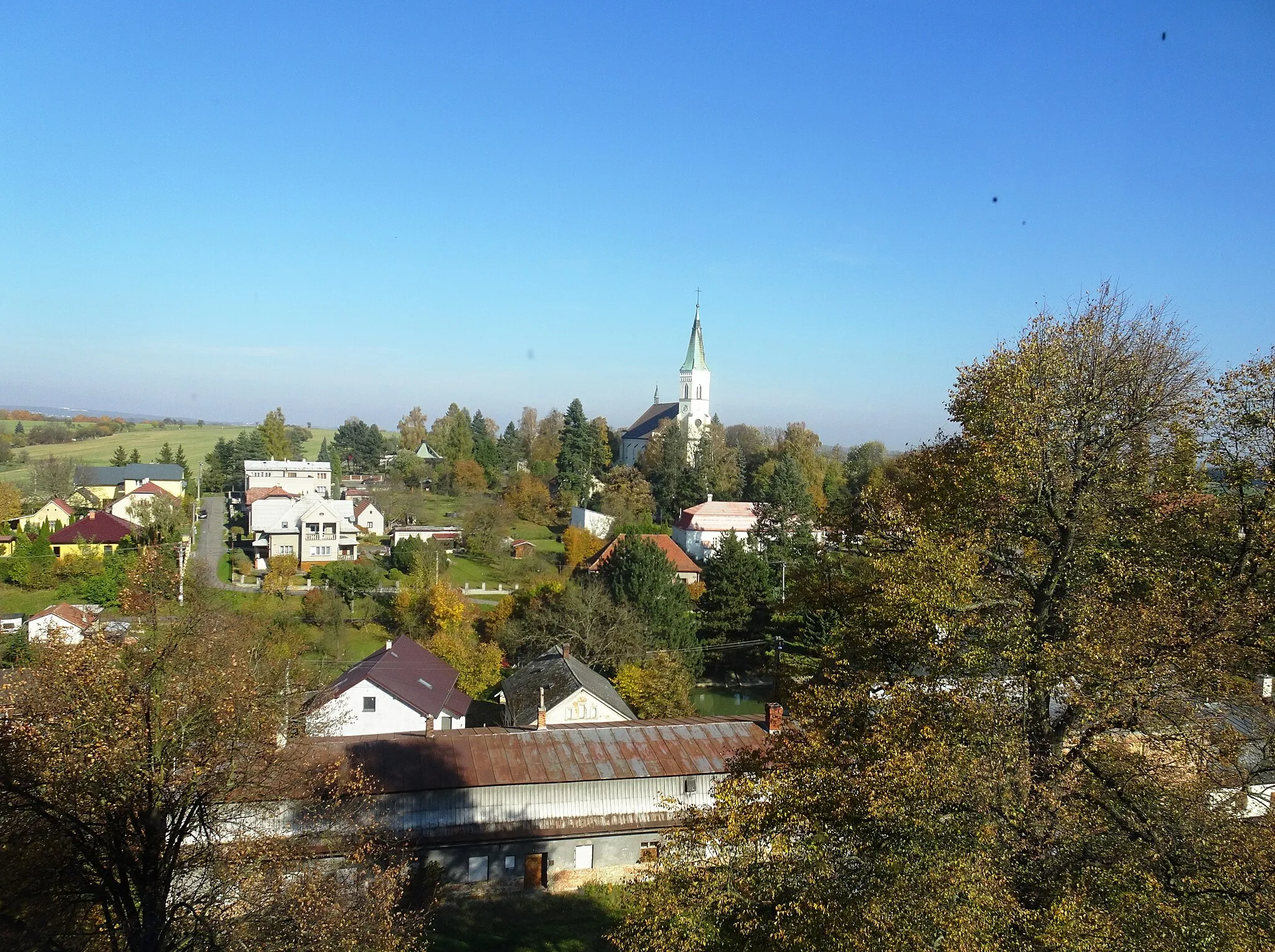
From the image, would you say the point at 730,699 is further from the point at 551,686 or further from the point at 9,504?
the point at 9,504

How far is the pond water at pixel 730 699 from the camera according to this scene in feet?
96.4

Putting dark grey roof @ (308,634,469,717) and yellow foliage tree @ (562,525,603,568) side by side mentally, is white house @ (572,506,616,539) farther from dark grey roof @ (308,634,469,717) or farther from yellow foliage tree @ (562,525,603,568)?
dark grey roof @ (308,634,469,717)

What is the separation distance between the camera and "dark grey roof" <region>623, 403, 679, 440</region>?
82625 millimetres

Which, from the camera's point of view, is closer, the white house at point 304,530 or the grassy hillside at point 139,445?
the white house at point 304,530

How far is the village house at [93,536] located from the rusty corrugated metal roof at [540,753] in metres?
30.3

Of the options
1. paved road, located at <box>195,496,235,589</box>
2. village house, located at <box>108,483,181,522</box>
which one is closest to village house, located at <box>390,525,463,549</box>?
paved road, located at <box>195,496,235,589</box>

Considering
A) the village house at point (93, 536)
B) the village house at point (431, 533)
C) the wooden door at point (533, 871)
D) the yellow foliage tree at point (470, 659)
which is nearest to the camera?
the wooden door at point (533, 871)

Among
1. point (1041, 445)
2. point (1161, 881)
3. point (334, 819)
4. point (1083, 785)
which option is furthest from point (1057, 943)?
point (334, 819)

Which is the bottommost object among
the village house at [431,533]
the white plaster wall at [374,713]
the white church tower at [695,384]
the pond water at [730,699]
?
the pond water at [730,699]

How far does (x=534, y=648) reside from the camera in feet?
105

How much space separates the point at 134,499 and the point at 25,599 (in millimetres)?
15783

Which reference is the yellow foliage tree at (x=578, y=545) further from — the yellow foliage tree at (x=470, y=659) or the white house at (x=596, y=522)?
the yellow foliage tree at (x=470, y=659)

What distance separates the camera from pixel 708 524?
50.5 m

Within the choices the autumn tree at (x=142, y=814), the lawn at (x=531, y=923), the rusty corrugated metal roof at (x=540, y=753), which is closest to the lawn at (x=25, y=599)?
the rusty corrugated metal roof at (x=540, y=753)
